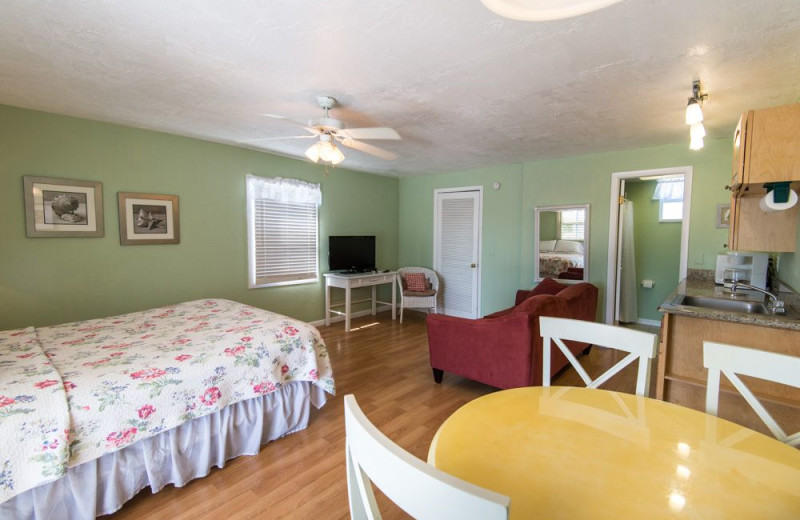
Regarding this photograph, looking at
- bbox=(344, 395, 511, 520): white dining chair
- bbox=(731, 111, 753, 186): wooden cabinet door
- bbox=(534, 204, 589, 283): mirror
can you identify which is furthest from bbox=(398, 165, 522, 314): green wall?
bbox=(344, 395, 511, 520): white dining chair

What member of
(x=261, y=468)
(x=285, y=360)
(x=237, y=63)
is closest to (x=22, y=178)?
(x=237, y=63)

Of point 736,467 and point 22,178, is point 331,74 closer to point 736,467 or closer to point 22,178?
point 736,467

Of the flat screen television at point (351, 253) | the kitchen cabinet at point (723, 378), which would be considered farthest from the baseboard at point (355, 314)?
the kitchen cabinet at point (723, 378)

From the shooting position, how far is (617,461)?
37.7 inches

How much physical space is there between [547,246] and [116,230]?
15.6ft

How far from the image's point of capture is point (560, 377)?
10.9 ft

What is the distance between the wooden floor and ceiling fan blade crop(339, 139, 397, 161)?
2.06 meters

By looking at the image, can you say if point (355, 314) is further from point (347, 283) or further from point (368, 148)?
point (368, 148)

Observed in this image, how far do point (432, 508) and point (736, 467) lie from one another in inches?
34.7

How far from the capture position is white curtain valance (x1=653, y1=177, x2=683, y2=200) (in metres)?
4.83

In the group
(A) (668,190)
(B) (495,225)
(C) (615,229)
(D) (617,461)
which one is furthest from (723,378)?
(A) (668,190)

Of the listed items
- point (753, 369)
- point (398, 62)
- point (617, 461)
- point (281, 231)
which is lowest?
point (617, 461)

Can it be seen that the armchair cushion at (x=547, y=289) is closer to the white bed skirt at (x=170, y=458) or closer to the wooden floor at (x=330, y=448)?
the wooden floor at (x=330, y=448)

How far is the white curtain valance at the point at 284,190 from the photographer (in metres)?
4.26
